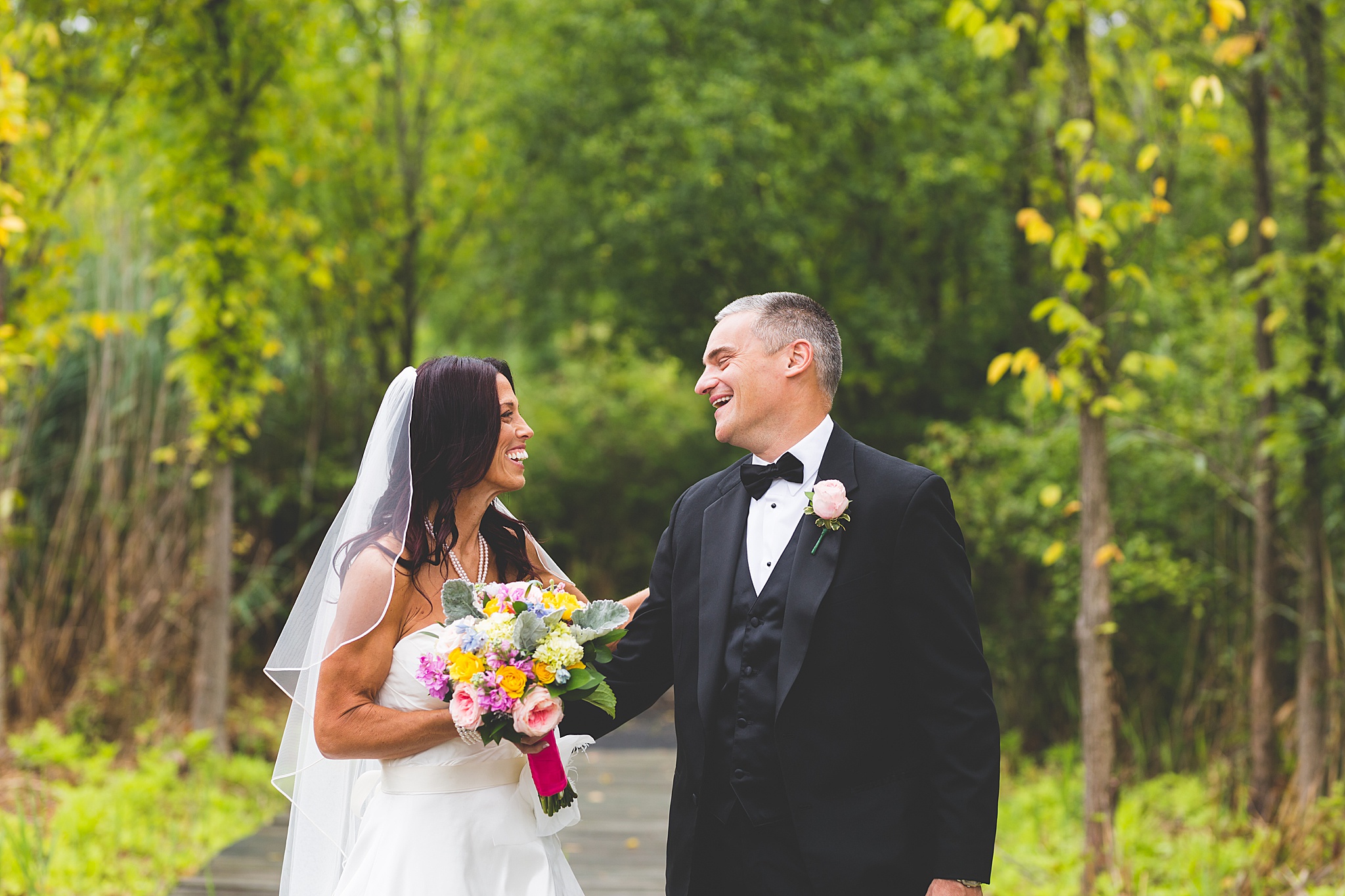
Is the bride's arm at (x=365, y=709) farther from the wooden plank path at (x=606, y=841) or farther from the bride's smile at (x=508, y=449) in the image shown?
the wooden plank path at (x=606, y=841)

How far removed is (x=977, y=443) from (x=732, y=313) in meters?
4.64

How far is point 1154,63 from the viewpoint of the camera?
146 inches

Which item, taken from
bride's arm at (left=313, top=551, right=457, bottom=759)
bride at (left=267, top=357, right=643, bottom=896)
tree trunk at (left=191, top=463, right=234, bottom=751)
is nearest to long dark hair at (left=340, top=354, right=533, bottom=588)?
bride at (left=267, top=357, right=643, bottom=896)

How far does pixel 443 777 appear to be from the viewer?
95.5 inches

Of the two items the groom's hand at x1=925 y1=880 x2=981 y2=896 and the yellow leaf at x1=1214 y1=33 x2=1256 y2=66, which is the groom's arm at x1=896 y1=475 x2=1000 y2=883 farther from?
the yellow leaf at x1=1214 y1=33 x2=1256 y2=66

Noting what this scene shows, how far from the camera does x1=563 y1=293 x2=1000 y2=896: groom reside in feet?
6.78

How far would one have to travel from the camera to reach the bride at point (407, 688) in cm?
232

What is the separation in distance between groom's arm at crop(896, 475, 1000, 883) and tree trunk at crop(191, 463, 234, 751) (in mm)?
4564

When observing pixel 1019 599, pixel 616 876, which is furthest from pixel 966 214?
pixel 616 876

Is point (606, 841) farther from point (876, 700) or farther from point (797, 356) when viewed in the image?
point (797, 356)

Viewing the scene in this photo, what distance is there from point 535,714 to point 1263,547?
374cm

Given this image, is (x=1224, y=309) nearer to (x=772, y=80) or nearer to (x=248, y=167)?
(x=772, y=80)

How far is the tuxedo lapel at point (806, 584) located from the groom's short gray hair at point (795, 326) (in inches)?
7.8

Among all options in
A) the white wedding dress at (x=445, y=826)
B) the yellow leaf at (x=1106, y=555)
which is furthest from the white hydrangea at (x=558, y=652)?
the yellow leaf at (x=1106, y=555)
